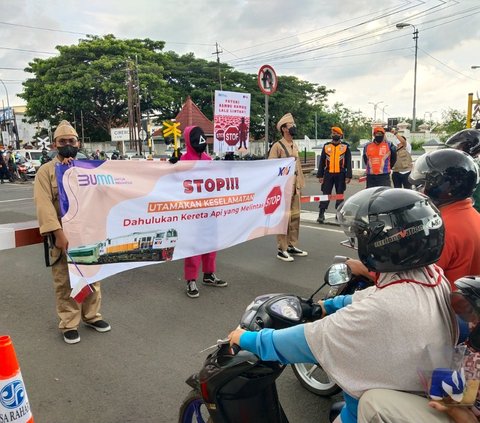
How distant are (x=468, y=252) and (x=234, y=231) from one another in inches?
127

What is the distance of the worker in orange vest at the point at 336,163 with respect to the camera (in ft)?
27.7

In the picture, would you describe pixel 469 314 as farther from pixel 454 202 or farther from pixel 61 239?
pixel 61 239

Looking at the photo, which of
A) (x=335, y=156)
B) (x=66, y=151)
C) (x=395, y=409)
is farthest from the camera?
(x=335, y=156)

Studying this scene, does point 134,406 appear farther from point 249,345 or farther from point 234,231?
point 234,231

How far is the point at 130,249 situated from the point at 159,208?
0.52 metres

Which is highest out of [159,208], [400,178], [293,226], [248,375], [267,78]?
[267,78]

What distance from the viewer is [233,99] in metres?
9.12

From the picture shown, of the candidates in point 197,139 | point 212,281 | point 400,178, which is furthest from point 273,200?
point 400,178

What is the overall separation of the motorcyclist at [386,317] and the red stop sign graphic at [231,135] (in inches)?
309

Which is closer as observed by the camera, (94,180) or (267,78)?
(94,180)

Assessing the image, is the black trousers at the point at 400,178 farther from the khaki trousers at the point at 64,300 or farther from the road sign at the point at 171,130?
the khaki trousers at the point at 64,300

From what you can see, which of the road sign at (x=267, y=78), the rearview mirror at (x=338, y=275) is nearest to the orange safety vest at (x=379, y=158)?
the road sign at (x=267, y=78)

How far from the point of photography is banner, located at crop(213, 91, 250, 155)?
897cm

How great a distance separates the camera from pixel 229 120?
9273 mm
